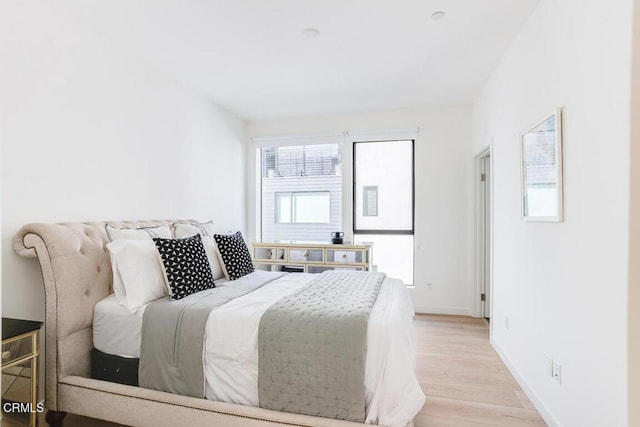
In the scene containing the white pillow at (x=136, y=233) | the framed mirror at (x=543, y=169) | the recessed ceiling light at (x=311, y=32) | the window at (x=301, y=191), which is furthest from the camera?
the window at (x=301, y=191)

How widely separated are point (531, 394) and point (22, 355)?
2942 mm

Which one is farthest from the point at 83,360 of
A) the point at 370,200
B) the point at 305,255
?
the point at 370,200

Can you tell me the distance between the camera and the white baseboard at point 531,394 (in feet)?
6.39

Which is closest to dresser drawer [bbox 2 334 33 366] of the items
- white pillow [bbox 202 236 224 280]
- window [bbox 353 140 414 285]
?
white pillow [bbox 202 236 224 280]

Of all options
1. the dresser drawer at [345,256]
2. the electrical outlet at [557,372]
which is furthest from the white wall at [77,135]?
the electrical outlet at [557,372]

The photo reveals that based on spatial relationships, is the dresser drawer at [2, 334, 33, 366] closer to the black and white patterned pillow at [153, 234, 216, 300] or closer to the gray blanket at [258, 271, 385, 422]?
the black and white patterned pillow at [153, 234, 216, 300]

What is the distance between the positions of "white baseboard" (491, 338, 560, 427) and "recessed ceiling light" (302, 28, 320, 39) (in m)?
2.86

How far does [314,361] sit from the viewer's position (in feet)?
5.50

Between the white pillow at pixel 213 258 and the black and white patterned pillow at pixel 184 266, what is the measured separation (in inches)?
12.9

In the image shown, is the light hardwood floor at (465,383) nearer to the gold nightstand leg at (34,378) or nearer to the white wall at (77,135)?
the gold nightstand leg at (34,378)

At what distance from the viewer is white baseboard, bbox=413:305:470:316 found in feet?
13.4

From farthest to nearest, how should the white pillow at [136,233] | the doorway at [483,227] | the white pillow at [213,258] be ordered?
the doorway at [483,227], the white pillow at [213,258], the white pillow at [136,233]

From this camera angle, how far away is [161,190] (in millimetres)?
3080

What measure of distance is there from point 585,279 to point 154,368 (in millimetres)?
2284
